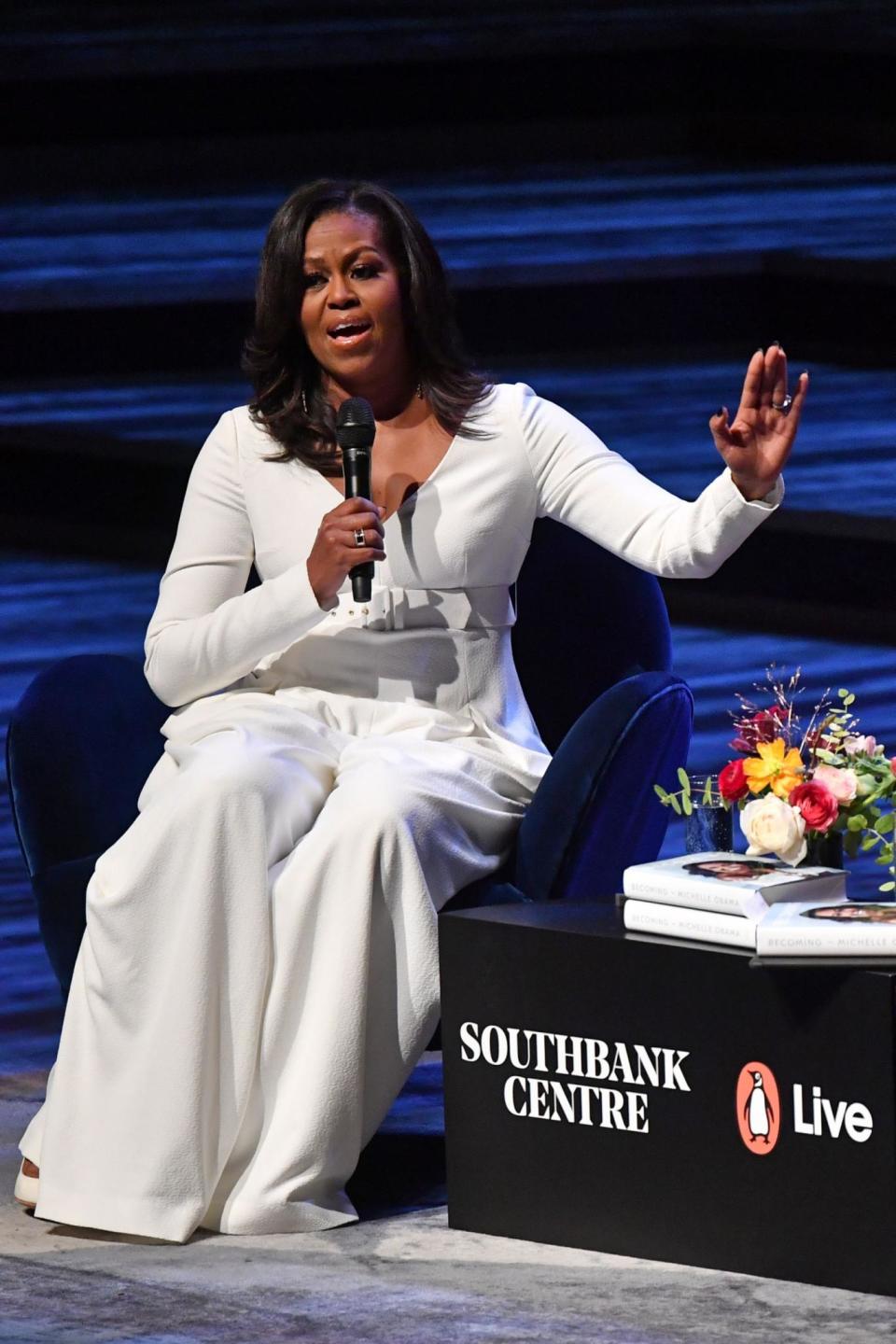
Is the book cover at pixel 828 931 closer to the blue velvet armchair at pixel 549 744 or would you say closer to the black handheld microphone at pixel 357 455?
the blue velvet armchair at pixel 549 744

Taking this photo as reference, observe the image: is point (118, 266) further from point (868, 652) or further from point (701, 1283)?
point (701, 1283)

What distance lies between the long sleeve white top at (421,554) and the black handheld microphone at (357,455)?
225 millimetres

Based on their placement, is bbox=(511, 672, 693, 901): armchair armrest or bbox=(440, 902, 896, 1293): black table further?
bbox=(511, 672, 693, 901): armchair armrest

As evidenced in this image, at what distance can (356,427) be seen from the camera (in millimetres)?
3227

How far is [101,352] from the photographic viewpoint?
9.41 m

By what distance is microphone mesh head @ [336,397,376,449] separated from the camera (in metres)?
3.23

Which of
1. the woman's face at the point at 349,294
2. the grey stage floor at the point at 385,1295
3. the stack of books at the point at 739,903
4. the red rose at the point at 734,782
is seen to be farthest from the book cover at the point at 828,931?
the woman's face at the point at 349,294

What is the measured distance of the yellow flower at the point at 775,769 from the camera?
2943mm

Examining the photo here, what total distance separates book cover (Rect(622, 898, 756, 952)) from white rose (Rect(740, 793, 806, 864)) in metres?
0.13

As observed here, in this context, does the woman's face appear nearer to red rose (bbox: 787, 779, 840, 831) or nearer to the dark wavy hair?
the dark wavy hair

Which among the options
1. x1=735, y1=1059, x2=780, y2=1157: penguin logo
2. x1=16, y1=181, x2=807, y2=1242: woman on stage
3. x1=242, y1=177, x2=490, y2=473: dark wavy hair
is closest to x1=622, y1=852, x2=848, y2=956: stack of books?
x1=735, y1=1059, x2=780, y2=1157: penguin logo

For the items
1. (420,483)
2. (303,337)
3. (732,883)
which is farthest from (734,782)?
(303,337)

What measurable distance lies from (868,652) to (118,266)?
451 centimetres

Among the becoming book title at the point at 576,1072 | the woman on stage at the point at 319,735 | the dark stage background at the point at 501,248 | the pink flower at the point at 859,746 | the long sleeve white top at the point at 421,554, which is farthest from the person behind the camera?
the dark stage background at the point at 501,248
